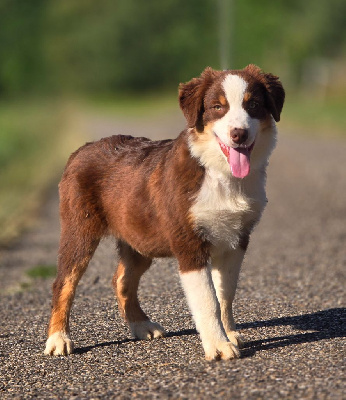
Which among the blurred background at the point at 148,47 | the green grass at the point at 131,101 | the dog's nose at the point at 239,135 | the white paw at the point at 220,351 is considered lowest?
the green grass at the point at 131,101

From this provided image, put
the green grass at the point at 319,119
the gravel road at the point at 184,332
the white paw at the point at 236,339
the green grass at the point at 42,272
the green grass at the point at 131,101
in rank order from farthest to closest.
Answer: the green grass at the point at 131,101 < the green grass at the point at 319,119 < the green grass at the point at 42,272 < the white paw at the point at 236,339 < the gravel road at the point at 184,332

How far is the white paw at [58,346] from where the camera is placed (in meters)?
5.84

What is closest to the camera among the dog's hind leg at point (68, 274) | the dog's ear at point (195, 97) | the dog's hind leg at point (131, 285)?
the dog's ear at point (195, 97)

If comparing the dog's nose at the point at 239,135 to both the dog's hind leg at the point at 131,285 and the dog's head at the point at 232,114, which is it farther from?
the dog's hind leg at the point at 131,285

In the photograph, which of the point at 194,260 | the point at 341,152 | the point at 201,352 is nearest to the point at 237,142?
Result: the point at 194,260

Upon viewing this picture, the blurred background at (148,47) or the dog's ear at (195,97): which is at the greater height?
the dog's ear at (195,97)

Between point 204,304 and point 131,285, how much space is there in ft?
3.96

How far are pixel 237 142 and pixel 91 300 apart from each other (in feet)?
9.21

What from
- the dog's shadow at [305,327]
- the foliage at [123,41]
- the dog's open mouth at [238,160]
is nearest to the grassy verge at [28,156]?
the dog's shadow at [305,327]

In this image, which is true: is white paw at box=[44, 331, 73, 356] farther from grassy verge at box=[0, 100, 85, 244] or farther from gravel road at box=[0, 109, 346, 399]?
grassy verge at box=[0, 100, 85, 244]

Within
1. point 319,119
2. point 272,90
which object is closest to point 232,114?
point 272,90

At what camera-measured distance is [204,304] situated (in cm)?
525

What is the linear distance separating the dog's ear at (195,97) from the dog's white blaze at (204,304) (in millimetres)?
932

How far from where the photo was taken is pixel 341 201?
44.5 ft
